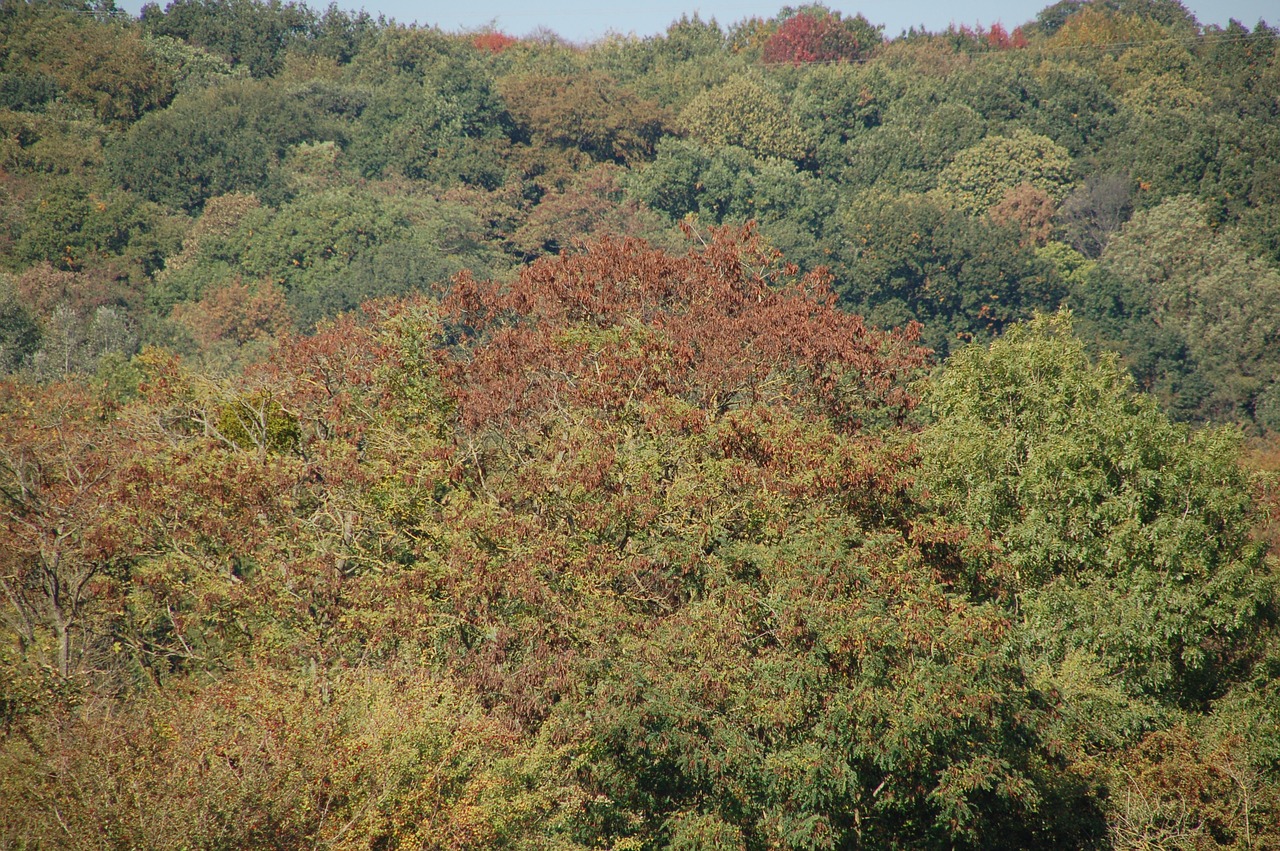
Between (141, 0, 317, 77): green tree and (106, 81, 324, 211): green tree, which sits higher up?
(141, 0, 317, 77): green tree

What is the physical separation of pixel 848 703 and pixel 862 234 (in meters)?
63.5

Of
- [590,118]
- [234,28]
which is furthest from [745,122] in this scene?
[234,28]

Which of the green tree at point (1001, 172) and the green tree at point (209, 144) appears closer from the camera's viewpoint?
the green tree at point (209, 144)

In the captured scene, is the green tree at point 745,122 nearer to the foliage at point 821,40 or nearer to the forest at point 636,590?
the foliage at point 821,40

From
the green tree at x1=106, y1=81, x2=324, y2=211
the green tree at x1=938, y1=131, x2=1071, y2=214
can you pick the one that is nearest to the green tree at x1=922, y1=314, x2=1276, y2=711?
the green tree at x1=938, y1=131, x2=1071, y2=214

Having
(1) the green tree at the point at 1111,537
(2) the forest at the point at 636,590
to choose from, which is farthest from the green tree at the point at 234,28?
(1) the green tree at the point at 1111,537

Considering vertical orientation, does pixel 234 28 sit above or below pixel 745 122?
above

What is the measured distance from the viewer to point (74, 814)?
9.23 m

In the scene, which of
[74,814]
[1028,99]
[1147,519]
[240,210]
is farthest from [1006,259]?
[74,814]

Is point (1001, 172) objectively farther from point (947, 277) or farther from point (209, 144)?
point (209, 144)

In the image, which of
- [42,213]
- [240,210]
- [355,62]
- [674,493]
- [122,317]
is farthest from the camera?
[355,62]

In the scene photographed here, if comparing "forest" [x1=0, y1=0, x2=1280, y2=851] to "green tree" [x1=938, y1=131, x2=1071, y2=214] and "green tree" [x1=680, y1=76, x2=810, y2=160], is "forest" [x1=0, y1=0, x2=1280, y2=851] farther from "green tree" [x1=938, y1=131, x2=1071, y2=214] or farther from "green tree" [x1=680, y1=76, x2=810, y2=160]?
"green tree" [x1=680, y1=76, x2=810, y2=160]

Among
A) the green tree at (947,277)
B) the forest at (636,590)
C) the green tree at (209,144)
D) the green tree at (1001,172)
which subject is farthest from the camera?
the green tree at (1001,172)

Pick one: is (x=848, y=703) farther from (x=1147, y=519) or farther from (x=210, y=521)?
(x=210, y=521)
